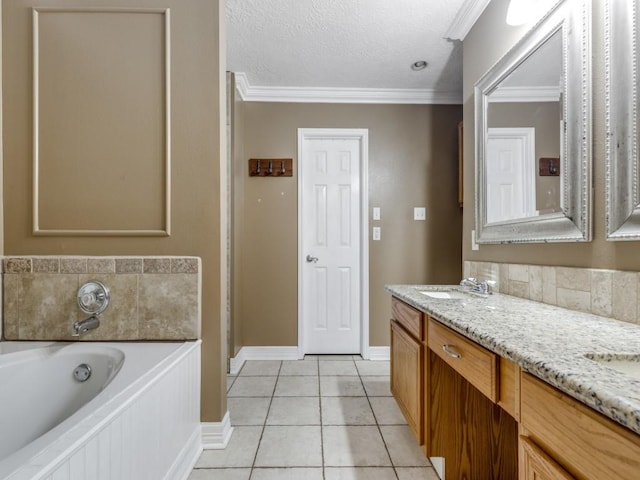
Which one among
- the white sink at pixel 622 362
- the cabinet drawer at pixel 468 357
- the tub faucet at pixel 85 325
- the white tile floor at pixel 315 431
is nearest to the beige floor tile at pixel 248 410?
the white tile floor at pixel 315 431

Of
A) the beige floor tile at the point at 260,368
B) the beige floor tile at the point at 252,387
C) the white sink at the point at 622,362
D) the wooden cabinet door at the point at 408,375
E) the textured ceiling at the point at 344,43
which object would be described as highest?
the textured ceiling at the point at 344,43

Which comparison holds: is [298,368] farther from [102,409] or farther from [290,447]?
[102,409]

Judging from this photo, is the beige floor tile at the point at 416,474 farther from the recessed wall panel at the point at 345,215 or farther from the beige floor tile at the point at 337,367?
the recessed wall panel at the point at 345,215

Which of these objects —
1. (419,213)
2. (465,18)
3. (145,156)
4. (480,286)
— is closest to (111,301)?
(145,156)

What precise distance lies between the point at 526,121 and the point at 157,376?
1903 mm

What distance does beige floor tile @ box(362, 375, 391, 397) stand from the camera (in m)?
2.15

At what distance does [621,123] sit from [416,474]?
1.57 metres

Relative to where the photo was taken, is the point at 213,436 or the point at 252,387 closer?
the point at 213,436

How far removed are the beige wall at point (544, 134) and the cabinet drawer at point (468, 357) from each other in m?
0.69

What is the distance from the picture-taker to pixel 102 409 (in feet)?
2.84

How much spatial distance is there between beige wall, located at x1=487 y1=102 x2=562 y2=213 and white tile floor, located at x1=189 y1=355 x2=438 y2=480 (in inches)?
51.5

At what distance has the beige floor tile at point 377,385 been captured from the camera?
2.15 meters

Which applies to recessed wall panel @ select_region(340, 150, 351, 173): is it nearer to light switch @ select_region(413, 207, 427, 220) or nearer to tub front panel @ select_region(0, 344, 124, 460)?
light switch @ select_region(413, 207, 427, 220)

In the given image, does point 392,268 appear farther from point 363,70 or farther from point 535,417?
point 535,417
